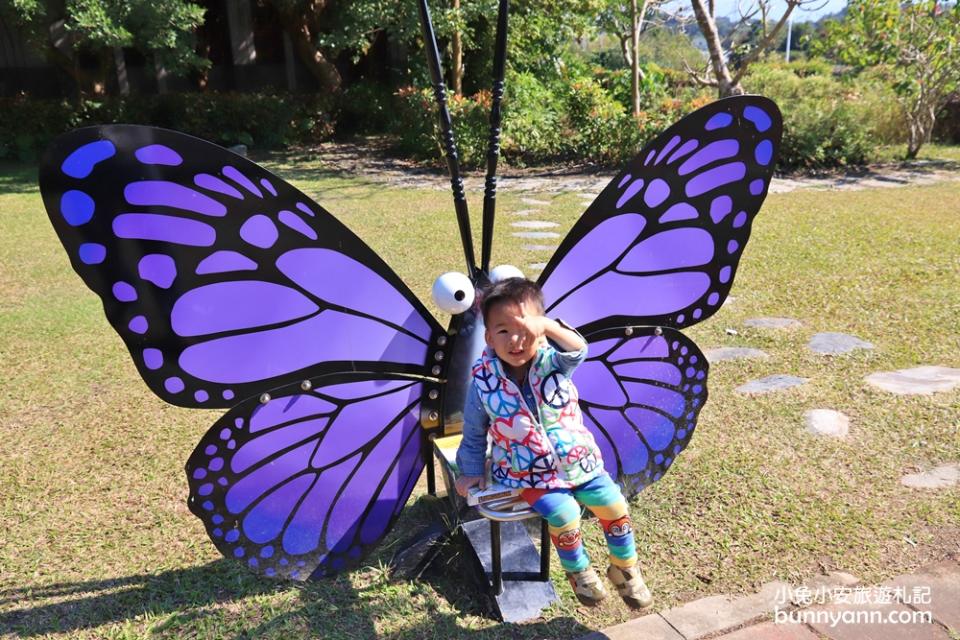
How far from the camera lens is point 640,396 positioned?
2307 mm

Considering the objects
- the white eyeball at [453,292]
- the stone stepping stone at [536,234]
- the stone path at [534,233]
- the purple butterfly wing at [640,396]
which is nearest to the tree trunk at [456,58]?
the stone path at [534,233]

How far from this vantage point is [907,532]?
2426mm

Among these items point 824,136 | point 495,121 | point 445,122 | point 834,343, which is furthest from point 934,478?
point 824,136

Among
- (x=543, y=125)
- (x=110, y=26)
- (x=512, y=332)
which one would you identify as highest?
(x=110, y=26)

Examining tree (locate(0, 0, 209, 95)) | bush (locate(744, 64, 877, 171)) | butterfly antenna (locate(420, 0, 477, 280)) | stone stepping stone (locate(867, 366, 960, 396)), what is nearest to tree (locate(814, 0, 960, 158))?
bush (locate(744, 64, 877, 171))

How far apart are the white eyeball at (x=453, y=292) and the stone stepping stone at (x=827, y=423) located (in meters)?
1.95

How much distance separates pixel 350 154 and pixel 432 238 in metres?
6.14

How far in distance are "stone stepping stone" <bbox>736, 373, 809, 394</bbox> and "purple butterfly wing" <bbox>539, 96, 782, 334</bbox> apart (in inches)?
55.1

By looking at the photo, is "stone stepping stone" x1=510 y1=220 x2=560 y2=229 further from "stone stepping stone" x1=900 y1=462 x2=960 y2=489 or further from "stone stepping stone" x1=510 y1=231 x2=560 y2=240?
"stone stepping stone" x1=900 y1=462 x2=960 y2=489

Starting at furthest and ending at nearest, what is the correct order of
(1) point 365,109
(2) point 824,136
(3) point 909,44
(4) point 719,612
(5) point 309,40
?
(1) point 365,109 < (5) point 309,40 < (3) point 909,44 < (2) point 824,136 < (4) point 719,612

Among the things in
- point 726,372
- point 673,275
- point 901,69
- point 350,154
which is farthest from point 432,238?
point 901,69

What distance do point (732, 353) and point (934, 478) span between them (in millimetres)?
1280

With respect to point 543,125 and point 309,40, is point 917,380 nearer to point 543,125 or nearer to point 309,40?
point 543,125

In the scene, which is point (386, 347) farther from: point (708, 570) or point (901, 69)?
point (901, 69)
